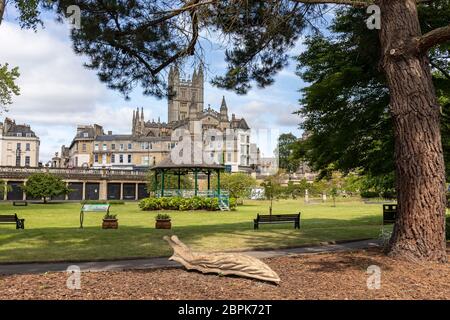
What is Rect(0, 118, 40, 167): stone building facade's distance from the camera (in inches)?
4129

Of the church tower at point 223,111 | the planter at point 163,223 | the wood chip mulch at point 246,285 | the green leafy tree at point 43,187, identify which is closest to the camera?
the wood chip mulch at point 246,285

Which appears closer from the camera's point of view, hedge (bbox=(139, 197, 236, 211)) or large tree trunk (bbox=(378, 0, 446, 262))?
A: large tree trunk (bbox=(378, 0, 446, 262))

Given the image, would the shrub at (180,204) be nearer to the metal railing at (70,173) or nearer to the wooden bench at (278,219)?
the wooden bench at (278,219)

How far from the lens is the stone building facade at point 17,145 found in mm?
104875

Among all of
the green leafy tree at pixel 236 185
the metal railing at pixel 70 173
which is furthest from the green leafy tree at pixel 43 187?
the green leafy tree at pixel 236 185

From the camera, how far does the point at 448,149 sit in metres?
15.1

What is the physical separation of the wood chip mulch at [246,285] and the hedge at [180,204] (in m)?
30.7

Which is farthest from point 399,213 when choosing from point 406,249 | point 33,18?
point 33,18

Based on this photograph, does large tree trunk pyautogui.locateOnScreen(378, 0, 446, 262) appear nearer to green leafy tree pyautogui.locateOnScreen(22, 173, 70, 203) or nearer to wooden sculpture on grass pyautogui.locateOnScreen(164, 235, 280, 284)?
wooden sculpture on grass pyautogui.locateOnScreen(164, 235, 280, 284)

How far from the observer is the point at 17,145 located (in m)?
106

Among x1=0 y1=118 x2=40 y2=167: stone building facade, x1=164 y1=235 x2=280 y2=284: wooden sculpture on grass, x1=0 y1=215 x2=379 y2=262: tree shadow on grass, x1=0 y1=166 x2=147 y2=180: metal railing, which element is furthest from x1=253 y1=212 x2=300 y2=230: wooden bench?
x1=0 y1=118 x2=40 y2=167: stone building facade

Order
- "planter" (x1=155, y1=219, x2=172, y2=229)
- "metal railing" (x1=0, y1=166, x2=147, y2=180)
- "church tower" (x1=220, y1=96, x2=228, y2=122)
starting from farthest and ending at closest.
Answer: "church tower" (x1=220, y1=96, x2=228, y2=122), "metal railing" (x1=0, y1=166, x2=147, y2=180), "planter" (x1=155, y1=219, x2=172, y2=229)

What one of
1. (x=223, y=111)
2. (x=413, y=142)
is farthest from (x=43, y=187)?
(x=223, y=111)

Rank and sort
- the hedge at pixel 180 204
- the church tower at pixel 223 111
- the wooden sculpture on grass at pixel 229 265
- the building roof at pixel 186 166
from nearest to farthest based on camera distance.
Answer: the wooden sculpture on grass at pixel 229 265, the hedge at pixel 180 204, the building roof at pixel 186 166, the church tower at pixel 223 111
